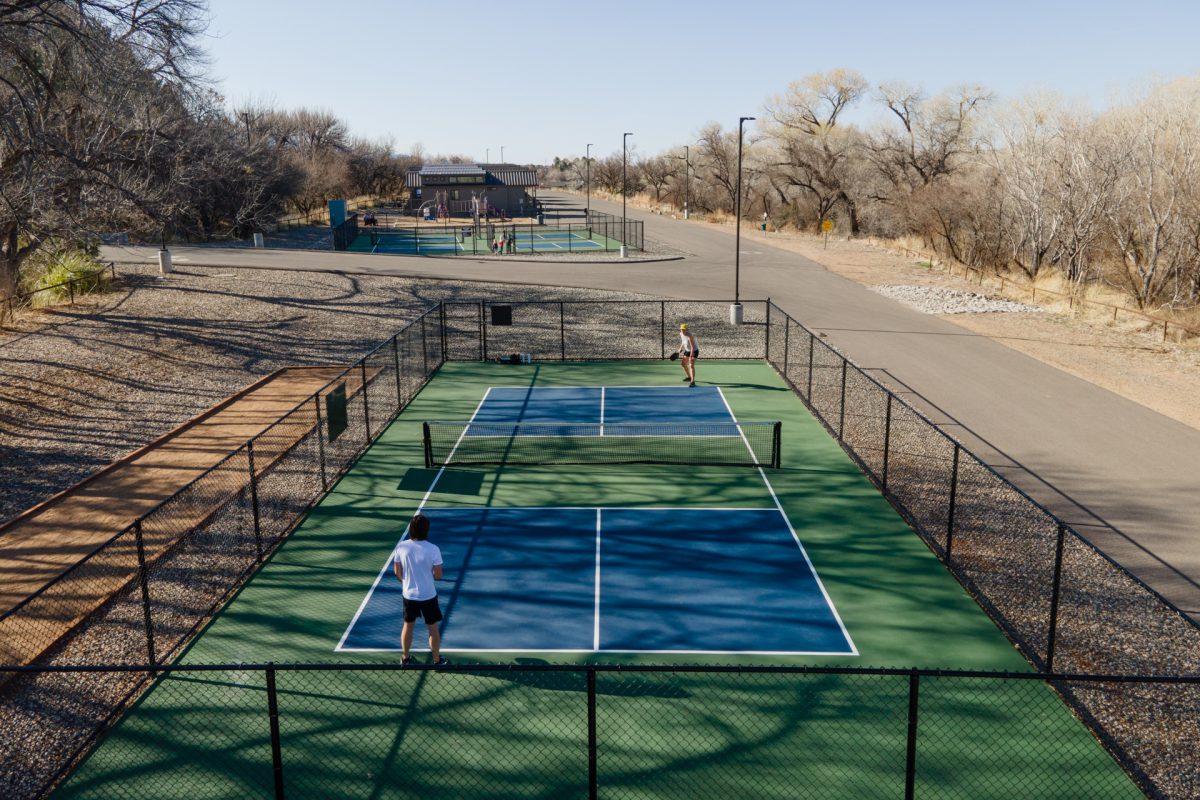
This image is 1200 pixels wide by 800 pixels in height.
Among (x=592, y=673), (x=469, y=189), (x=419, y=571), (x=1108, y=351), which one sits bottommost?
(x=419, y=571)

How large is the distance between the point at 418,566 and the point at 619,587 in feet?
12.5

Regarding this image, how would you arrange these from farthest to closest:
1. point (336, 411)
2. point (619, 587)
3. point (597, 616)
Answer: point (336, 411)
point (619, 587)
point (597, 616)

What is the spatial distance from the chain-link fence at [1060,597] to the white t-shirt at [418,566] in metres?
6.82

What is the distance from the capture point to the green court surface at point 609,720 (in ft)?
27.5

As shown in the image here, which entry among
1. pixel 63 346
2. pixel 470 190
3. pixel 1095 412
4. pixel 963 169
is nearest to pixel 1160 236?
pixel 1095 412

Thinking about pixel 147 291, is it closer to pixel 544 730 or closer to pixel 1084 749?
→ pixel 544 730

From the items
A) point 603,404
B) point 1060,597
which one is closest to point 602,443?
point 603,404

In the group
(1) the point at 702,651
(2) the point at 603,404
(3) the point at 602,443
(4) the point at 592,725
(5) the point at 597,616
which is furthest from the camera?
(2) the point at 603,404

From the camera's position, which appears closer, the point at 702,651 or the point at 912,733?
the point at 912,733

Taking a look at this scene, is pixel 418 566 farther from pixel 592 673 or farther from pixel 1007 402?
pixel 1007 402

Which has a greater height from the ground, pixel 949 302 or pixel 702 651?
pixel 949 302

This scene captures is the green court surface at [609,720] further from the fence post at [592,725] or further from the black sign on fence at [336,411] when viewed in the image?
the black sign on fence at [336,411]

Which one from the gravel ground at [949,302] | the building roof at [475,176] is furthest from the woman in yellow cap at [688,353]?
the building roof at [475,176]

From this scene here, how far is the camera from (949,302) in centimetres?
4016
